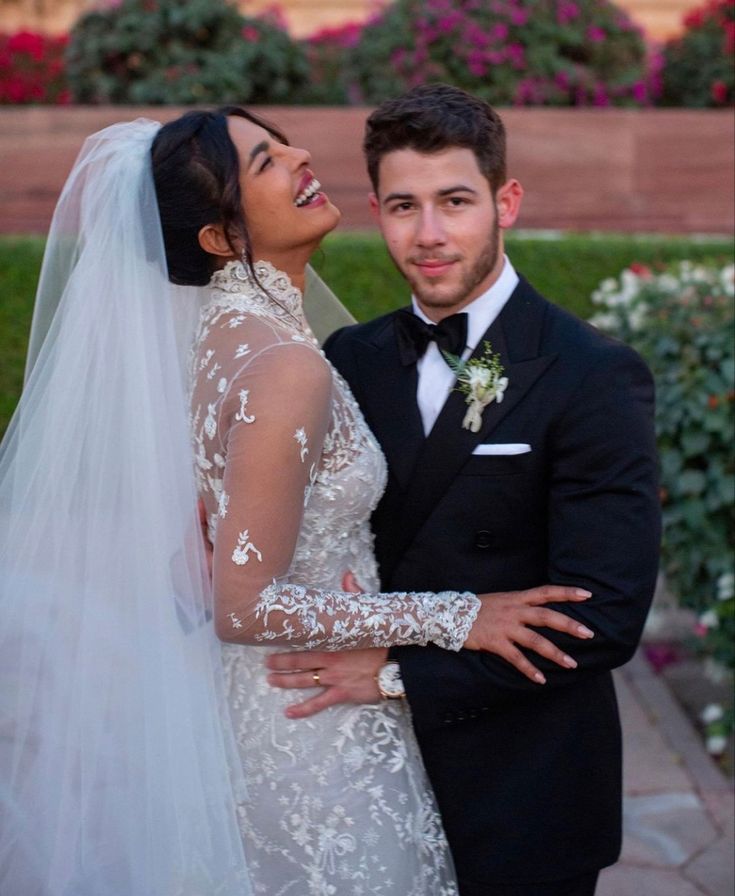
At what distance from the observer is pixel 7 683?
2.41 m

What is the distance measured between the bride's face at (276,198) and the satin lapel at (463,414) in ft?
1.50

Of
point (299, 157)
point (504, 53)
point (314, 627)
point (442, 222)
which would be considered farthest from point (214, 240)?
point (504, 53)

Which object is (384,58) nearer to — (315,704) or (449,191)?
(449,191)

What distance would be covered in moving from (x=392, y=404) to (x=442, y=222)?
416 millimetres

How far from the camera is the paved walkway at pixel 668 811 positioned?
386 centimetres

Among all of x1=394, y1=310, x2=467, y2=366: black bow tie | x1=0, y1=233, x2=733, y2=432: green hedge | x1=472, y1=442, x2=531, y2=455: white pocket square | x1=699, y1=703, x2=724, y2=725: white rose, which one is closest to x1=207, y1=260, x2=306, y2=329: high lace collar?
x1=394, y1=310, x2=467, y2=366: black bow tie

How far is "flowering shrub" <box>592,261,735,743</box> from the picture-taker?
454 cm

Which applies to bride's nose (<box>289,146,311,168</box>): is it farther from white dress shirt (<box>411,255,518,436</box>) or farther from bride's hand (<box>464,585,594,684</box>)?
bride's hand (<box>464,585,594,684</box>)

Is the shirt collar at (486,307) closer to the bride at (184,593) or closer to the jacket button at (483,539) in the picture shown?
the bride at (184,593)

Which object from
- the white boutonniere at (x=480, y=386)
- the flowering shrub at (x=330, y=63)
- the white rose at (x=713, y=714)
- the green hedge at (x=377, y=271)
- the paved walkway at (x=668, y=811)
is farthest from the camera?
the flowering shrub at (x=330, y=63)

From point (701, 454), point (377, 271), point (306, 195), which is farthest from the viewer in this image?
point (377, 271)

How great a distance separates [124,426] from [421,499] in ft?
2.10

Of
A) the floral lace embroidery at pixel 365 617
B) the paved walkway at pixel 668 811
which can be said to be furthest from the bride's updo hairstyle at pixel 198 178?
the paved walkway at pixel 668 811

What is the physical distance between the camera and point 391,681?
241 cm
